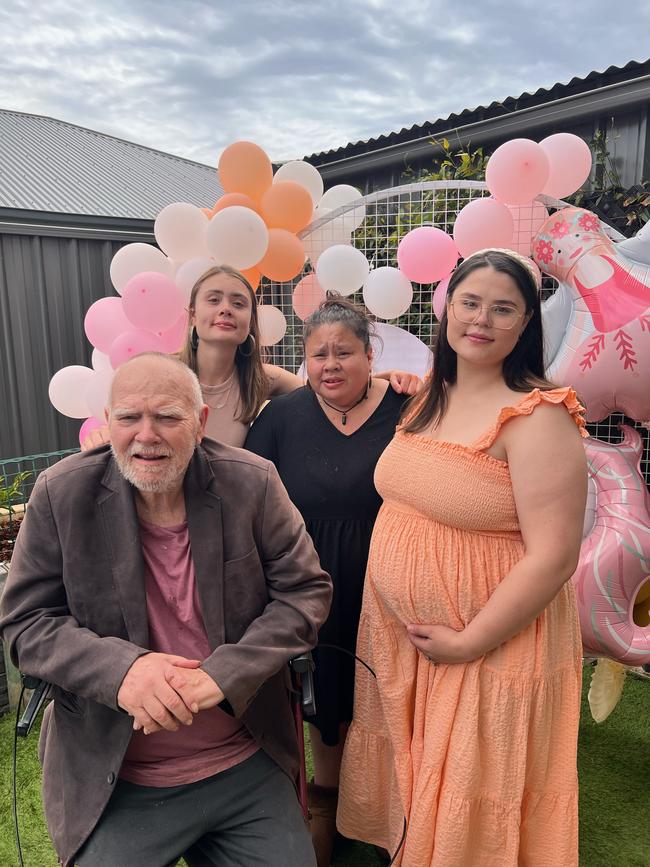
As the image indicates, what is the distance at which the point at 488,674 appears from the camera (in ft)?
4.73

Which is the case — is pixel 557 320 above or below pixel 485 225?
below

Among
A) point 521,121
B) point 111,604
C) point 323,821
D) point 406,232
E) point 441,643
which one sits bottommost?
point 323,821

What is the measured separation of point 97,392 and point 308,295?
1.16m

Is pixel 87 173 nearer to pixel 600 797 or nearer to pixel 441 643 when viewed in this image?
pixel 441 643

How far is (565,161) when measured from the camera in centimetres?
257

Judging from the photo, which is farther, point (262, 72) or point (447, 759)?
point (262, 72)

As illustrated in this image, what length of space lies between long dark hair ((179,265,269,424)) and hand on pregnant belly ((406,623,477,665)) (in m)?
0.95

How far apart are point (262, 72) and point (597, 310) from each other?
11.4ft

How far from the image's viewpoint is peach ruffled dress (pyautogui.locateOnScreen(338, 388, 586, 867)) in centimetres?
141

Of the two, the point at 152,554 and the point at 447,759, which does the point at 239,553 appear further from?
the point at 447,759

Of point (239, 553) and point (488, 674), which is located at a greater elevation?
point (239, 553)

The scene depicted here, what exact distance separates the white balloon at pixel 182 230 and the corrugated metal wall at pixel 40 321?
2.48 metres

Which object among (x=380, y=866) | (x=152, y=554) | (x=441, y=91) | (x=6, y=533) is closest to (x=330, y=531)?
(x=152, y=554)

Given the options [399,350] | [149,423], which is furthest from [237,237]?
[149,423]
